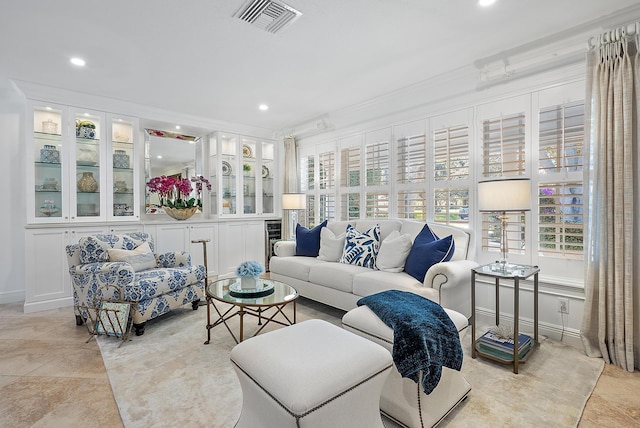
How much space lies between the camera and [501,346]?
2305 mm

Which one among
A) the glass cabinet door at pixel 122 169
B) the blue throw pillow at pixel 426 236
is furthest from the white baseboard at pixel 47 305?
the blue throw pillow at pixel 426 236

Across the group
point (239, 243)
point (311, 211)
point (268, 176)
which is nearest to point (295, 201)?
point (311, 211)

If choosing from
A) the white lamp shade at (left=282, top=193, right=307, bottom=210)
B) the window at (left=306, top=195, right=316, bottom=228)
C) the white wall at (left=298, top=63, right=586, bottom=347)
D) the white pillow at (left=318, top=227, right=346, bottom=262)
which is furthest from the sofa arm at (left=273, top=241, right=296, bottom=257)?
the white wall at (left=298, top=63, right=586, bottom=347)

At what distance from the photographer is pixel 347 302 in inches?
120

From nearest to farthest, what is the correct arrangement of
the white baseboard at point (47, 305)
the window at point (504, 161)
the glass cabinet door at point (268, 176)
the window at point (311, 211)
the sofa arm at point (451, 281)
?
1. the sofa arm at point (451, 281)
2. the window at point (504, 161)
3. the white baseboard at point (47, 305)
4. the window at point (311, 211)
5. the glass cabinet door at point (268, 176)

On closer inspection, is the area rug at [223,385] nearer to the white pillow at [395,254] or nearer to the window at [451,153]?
the white pillow at [395,254]

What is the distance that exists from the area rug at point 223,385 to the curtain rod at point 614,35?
92.7 inches

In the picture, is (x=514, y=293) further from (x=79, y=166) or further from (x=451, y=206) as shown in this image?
(x=79, y=166)

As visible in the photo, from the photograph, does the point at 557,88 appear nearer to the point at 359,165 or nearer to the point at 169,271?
the point at 359,165

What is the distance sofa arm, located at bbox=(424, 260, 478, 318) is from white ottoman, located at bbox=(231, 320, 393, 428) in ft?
4.06

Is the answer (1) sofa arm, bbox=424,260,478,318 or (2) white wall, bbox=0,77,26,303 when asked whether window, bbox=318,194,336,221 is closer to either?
(1) sofa arm, bbox=424,260,478,318

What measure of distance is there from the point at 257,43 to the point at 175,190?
276 centimetres

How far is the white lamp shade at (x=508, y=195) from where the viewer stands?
2.34 m

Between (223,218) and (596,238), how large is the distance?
442cm
